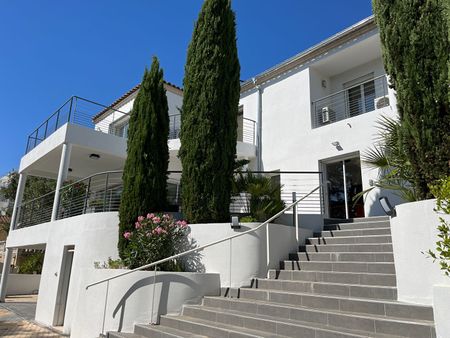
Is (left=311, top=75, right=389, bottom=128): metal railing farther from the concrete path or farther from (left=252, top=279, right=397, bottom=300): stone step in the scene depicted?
the concrete path

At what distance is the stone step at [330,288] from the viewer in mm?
5600

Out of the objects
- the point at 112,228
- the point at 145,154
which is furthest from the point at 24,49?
the point at 112,228

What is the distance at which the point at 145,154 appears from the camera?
1016 cm

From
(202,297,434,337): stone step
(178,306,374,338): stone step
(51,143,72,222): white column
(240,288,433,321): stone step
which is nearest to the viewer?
(202,297,434,337): stone step

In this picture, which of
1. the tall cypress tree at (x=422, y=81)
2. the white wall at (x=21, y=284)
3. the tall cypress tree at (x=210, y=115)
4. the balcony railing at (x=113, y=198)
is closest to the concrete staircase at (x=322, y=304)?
the tall cypress tree at (x=422, y=81)

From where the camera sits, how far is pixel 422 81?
4.85 m

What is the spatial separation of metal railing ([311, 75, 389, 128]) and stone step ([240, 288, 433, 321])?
8525 mm

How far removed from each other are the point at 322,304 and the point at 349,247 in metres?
2.29

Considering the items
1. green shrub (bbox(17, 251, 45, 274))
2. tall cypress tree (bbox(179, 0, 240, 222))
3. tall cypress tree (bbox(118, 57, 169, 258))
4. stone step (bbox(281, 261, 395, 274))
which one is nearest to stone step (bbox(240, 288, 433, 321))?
stone step (bbox(281, 261, 395, 274))

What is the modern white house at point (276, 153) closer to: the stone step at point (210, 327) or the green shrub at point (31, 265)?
the stone step at point (210, 327)

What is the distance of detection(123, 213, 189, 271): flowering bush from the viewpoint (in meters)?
8.26

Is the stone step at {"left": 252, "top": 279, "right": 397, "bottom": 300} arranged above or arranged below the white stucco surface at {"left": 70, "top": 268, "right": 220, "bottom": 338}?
above

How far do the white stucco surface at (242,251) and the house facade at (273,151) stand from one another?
1930 millimetres

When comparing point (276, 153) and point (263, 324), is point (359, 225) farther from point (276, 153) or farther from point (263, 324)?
point (276, 153)
